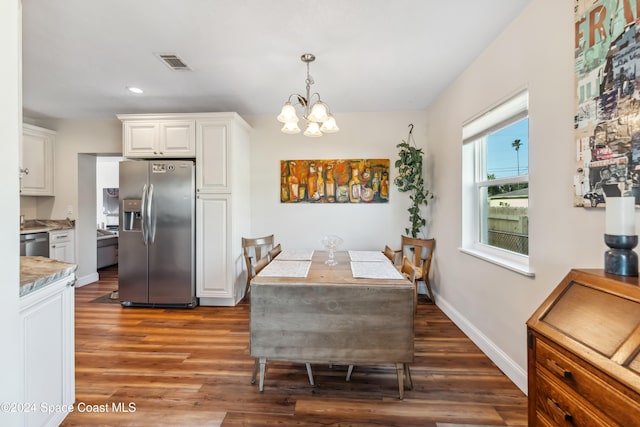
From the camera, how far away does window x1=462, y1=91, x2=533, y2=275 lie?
215 centimetres

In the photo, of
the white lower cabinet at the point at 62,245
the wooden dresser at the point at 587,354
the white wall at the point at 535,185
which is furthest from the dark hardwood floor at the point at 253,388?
the white lower cabinet at the point at 62,245

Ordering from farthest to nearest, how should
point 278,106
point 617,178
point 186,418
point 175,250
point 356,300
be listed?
point 278,106 < point 175,250 < point 356,300 < point 186,418 < point 617,178

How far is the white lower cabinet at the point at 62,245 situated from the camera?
3.83 meters

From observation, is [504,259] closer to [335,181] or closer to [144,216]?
[335,181]

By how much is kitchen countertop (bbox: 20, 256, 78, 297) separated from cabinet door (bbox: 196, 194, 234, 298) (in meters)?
1.71

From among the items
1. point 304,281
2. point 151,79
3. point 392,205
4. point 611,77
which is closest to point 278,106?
point 151,79

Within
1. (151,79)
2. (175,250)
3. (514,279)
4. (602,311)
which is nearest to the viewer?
(602,311)

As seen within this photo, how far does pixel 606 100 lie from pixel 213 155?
3322 millimetres

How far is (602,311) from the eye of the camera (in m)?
1.03

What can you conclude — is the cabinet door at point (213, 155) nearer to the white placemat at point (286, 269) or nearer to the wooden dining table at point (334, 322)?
the white placemat at point (286, 269)

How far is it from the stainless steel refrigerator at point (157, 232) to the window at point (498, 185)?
3.03 meters

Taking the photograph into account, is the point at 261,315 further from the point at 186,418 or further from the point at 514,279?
the point at 514,279

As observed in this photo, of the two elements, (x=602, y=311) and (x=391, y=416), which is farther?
(x=391, y=416)

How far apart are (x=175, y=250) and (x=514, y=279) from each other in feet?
11.0
